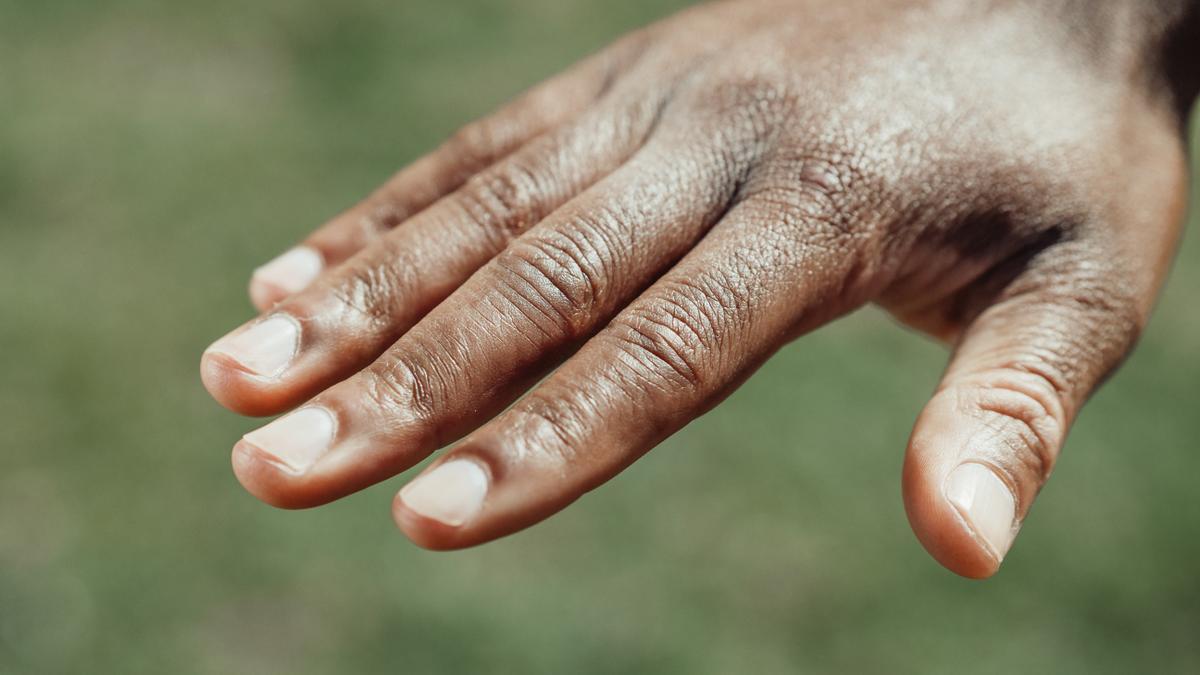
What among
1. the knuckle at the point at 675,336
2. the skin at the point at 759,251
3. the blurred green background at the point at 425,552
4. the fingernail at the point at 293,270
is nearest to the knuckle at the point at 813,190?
the skin at the point at 759,251

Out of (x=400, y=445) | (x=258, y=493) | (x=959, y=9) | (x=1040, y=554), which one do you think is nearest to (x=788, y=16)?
(x=959, y=9)

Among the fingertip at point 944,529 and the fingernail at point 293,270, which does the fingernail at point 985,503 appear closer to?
the fingertip at point 944,529

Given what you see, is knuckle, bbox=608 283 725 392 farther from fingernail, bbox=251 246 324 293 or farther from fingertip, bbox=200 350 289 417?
fingernail, bbox=251 246 324 293

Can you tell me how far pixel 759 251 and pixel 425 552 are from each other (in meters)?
2.05

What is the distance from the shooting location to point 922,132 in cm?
245

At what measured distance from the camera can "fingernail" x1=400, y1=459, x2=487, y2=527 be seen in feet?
6.24

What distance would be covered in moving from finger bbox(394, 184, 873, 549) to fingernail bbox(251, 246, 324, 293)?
88 centimetres

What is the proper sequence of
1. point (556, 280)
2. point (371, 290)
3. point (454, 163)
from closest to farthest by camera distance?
point (556, 280)
point (371, 290)
point (454, 163)

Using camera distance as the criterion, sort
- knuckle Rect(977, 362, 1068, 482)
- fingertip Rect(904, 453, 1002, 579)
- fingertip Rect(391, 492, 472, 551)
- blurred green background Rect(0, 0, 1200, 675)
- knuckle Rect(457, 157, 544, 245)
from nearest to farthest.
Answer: fingertip Rect(391, 492, 472, 551) < fingertip Rect(904, 453, 1002, 579) < knuckle Rect(977, 362, 1068, 482) < knuckle Rect(457, 157, 544, 245) < blurred green background Rect(0, 0, 1200, 675)

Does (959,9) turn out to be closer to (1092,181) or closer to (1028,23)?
(1028,23)

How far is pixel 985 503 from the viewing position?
2.04 metres

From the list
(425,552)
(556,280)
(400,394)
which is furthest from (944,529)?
(425,552)

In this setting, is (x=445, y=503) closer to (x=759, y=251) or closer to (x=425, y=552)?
(x=759, y=251)

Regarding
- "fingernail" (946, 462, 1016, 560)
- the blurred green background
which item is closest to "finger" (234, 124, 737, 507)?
"fingernail" (946, 462, 1016, 560)
